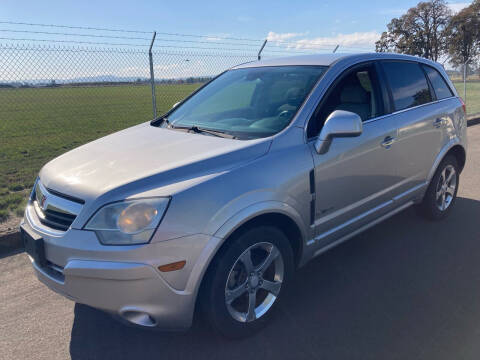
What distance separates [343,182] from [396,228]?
5.50 feet

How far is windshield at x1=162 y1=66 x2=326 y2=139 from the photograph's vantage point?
295cm

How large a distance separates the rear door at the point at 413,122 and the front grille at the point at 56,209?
267 centimetres

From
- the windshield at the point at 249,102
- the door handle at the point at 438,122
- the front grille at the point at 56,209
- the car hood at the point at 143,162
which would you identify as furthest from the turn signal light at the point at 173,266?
the door handle at the point at 438,122

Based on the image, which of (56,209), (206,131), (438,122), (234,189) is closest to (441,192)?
(438,122)

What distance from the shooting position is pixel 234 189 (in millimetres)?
2316

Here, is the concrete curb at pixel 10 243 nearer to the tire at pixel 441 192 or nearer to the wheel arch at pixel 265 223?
the wheel arch at pixel 265 223

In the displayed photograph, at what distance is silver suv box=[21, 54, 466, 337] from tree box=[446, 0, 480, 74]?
47259mm

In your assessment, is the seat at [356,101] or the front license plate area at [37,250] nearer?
the front license plate area at [37,250]

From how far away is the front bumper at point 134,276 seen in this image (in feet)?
6.85

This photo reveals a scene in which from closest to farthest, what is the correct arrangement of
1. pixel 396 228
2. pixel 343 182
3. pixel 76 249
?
pixel 76 249 → pixel 343 182 → pixel 396 228

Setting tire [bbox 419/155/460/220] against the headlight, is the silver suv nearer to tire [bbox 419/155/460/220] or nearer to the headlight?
the headlight

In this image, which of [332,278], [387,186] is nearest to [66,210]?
[332,278]

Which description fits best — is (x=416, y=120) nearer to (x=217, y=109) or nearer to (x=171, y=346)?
(x=217, y=109)

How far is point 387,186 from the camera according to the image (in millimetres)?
3527
